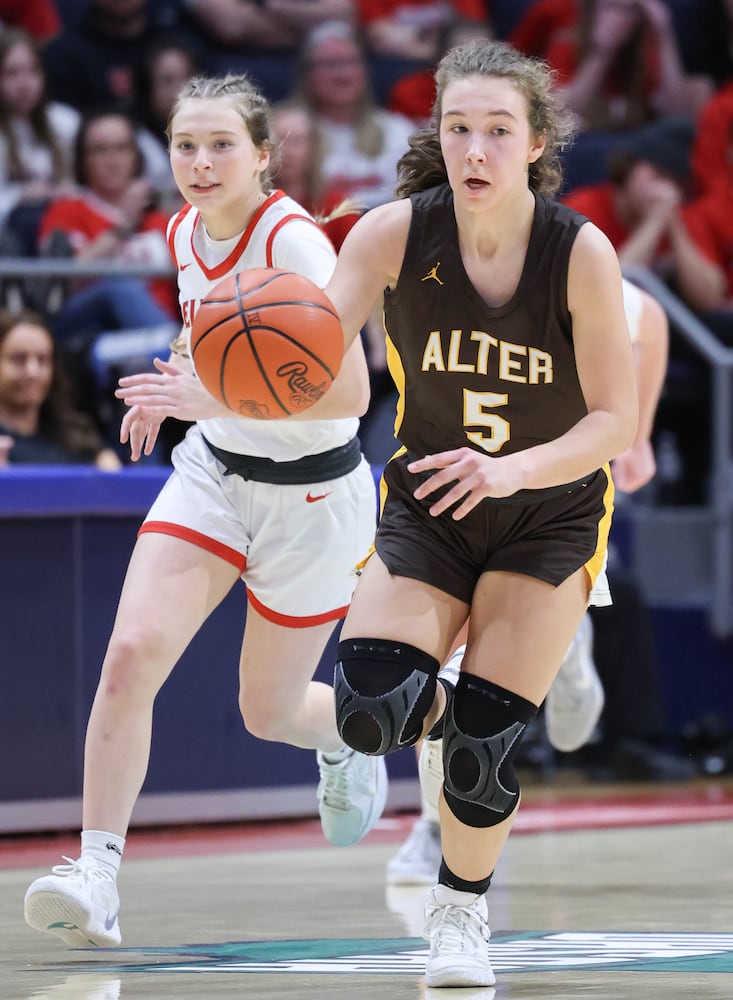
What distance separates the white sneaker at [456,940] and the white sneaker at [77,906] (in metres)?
0.68

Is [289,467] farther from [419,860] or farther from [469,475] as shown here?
[419,860]

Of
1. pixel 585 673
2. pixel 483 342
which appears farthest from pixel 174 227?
pixel 585 673

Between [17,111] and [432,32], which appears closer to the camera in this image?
[17,111]

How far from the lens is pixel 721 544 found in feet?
26.9

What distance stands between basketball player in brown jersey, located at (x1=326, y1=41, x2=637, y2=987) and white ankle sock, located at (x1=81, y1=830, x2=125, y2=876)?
65 cm

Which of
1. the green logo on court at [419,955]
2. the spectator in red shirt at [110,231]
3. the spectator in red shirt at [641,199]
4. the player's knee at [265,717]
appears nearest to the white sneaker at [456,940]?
the green logo on court at [419,955]

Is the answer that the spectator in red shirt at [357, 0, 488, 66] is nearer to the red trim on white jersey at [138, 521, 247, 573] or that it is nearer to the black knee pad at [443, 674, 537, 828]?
the red trim on white jersey at [138, 521, 247, 573]

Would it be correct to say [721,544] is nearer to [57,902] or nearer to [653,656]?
[653,656]

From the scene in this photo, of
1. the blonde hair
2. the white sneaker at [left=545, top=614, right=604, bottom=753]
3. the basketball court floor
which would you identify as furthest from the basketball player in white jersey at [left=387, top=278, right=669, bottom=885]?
the blonde hair

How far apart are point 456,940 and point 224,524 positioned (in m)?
1.24

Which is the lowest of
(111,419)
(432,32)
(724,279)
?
(111,419)

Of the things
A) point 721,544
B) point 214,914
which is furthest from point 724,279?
point 214,914

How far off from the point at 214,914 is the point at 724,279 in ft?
18.3

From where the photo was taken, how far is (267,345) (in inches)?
126
